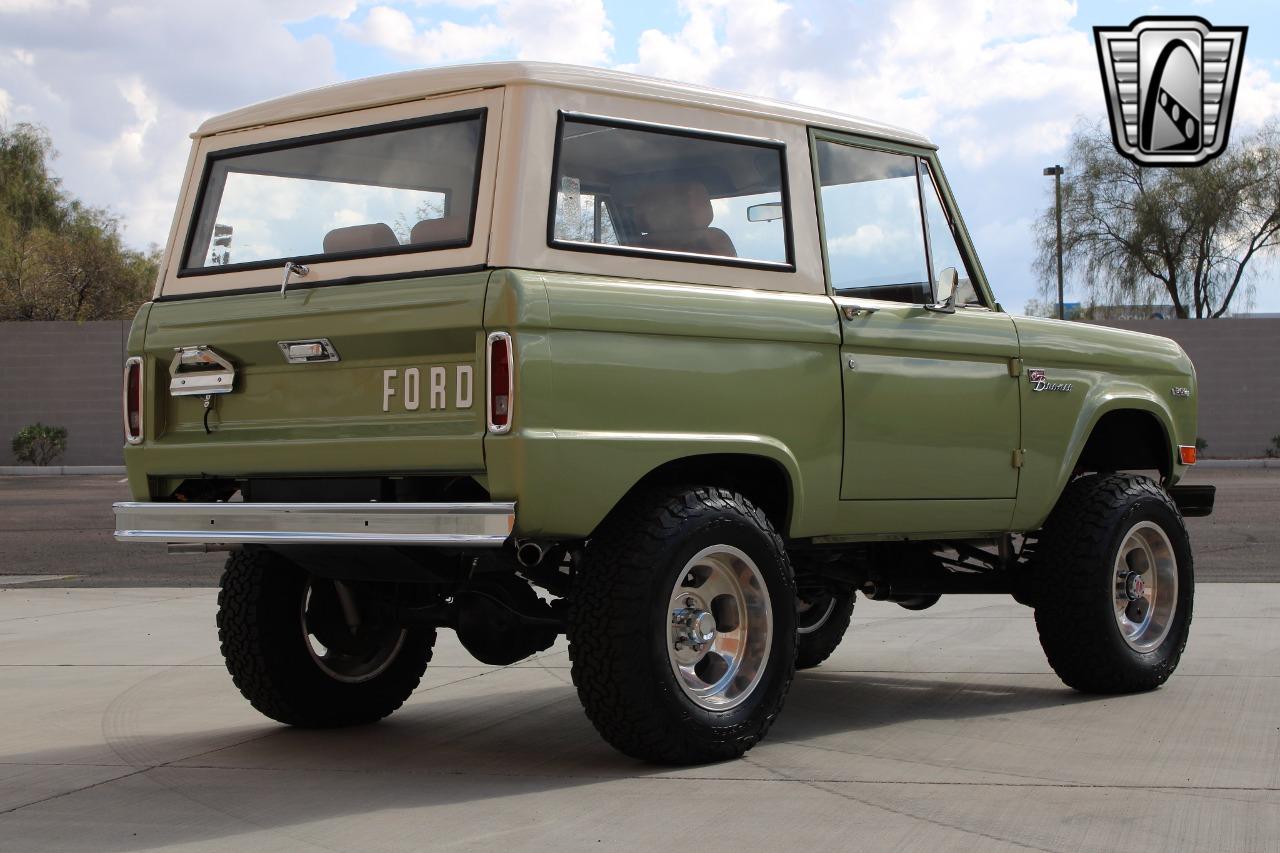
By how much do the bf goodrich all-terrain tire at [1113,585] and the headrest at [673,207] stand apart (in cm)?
225

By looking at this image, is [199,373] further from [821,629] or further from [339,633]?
[821,629]

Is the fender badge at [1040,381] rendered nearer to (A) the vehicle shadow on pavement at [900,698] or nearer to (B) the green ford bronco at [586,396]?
(B) the green ford bronco at [586,396]

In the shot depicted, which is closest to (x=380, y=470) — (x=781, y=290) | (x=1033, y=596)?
(x=781, y=290)

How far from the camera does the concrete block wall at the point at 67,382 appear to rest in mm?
31281

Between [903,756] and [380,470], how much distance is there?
6.65 ft

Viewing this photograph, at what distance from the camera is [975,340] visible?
6.52 metres

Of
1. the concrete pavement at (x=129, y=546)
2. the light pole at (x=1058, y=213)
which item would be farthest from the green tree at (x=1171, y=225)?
the concrete pavement at (x=129, y=546)

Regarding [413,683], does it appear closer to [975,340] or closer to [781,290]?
[781,290]

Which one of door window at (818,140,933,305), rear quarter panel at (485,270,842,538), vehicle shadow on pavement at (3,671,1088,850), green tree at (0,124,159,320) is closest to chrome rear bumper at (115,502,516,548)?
rear quarter panel at (485,270,842,538)

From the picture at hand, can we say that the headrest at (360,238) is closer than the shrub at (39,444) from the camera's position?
Yes

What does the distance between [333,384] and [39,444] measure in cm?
2734

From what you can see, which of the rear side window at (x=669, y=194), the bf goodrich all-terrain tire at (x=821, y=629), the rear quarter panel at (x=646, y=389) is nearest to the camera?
the rear quarter panel at (x=646, y=389)

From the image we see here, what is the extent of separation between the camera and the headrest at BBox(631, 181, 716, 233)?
566 centimetres

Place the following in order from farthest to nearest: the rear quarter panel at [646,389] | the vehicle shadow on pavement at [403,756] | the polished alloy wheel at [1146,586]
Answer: the polished alloy wheel at [1146,586]
the rear quarter panel at [646,389]
the vehicle shadow on pavement at [403,756]
